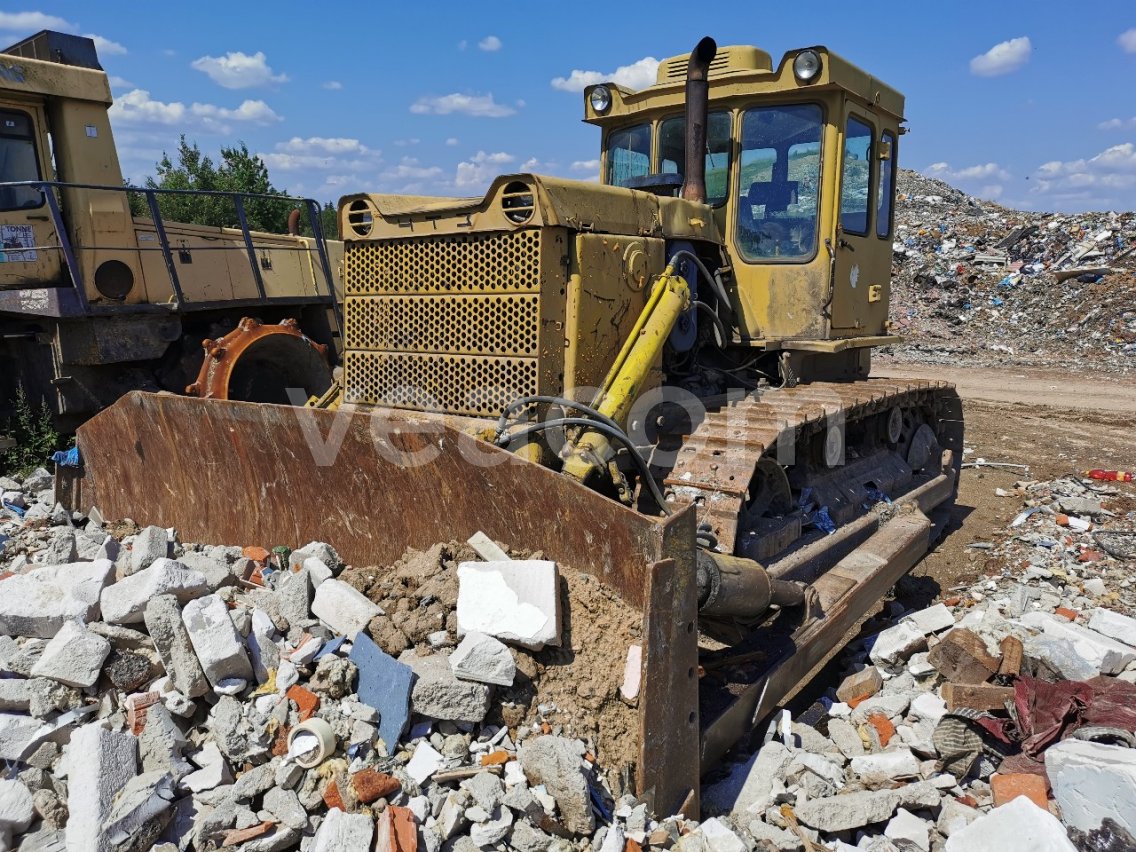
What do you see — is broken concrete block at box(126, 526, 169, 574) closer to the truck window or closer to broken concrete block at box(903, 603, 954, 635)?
broken concrete block at box(903, 603, 954, 635)

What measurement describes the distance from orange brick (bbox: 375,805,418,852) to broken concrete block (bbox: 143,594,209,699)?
Answer: 895 mm

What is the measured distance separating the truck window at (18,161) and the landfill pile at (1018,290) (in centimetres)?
1567

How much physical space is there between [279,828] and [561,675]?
981 mm

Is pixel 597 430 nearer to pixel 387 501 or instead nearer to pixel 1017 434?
pixel 387 501

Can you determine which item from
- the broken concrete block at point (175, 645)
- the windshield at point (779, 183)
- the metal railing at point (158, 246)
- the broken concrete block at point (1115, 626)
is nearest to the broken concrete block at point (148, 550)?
the broken concrete block at point (175, 645)

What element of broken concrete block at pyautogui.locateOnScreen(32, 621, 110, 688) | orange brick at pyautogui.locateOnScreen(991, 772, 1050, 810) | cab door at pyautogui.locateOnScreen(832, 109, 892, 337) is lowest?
orange brick at pyautogui.locateOnScreen(991, 772, 1050, 810)

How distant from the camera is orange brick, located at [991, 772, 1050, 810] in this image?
9.85 ft

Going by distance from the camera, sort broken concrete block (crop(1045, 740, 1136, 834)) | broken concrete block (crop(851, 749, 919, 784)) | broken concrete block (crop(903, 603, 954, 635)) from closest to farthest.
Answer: broken concrete block (crop(1045, 740, 1136, 834)) → broken concrete block (crop(851, 749, 919, 784)) → broken concrete block (crop(903, 603, 954, 635))

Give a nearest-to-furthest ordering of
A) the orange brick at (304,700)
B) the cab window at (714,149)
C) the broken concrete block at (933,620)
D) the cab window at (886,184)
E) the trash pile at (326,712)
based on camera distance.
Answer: the trash pile at (326,712), the orange brick at (304,700), the broken concrete block at (933,620), the cab window at (714,149), the cab window at (886,184)

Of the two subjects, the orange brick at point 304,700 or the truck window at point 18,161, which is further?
the truck window at point 18,161

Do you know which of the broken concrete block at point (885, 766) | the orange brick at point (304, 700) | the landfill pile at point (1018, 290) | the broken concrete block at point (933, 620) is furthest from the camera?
the landfill pile at point (1018, 290)

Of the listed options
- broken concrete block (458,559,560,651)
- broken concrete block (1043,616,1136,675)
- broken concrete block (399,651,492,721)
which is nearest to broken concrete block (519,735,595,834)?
broken concrete block (399,651,492,721)

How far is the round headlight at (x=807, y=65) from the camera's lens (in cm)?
500

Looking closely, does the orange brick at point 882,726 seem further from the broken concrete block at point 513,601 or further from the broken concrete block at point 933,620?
the broken concrete block at point 513,601
